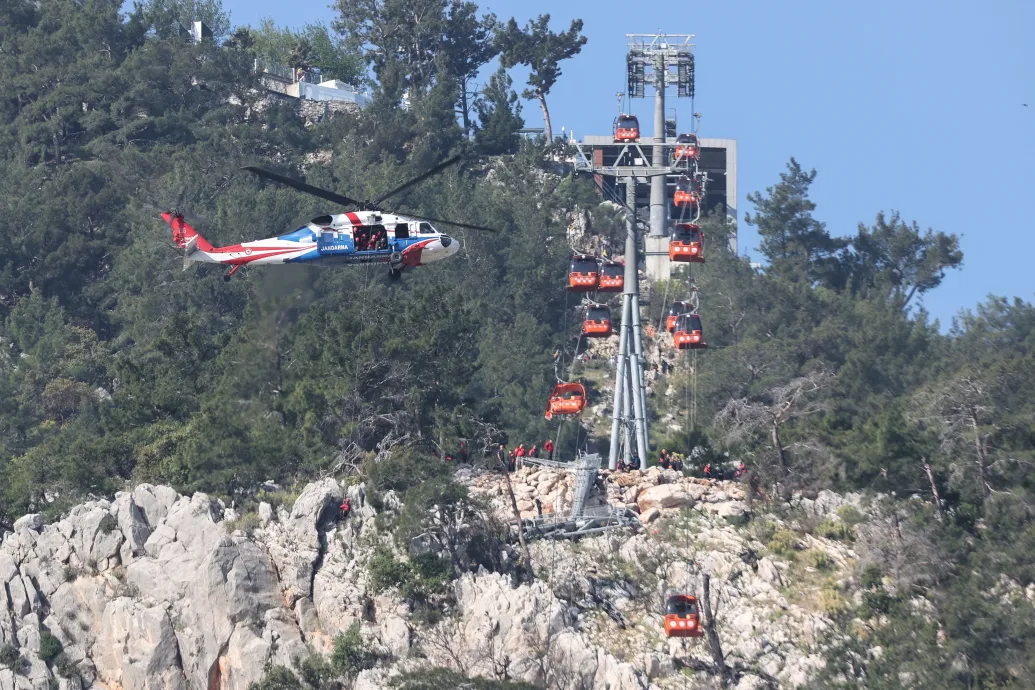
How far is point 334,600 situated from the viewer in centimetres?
5994

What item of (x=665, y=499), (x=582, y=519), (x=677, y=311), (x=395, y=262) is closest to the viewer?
(x=395, y=262)

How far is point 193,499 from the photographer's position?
6341 centimetres

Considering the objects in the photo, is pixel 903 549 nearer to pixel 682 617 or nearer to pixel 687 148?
pixel 682 617

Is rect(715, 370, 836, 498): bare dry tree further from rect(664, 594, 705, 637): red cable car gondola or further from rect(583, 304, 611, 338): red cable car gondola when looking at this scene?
rect(664, 594, 705, 637): red cable car gondola

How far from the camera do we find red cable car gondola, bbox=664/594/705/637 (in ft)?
185

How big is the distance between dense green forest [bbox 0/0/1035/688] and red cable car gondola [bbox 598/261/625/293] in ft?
19.6

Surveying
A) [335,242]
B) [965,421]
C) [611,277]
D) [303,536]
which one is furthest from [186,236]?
[965,421]

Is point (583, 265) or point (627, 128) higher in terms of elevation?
point (627, 128)

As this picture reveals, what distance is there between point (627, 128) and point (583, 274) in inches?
1060

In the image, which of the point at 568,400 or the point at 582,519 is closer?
the point at 582,519

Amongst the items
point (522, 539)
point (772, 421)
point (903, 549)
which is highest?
point (772, 421)

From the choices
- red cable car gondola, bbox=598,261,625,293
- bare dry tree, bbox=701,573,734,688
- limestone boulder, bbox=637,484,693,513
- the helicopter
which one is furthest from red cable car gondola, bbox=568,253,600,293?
bare dry tree, bbox=701,573,734,688

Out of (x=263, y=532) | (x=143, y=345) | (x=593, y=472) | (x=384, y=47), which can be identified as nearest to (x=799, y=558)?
(x=593, y=472)

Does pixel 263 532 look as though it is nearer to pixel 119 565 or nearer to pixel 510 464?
pixel 119 565
